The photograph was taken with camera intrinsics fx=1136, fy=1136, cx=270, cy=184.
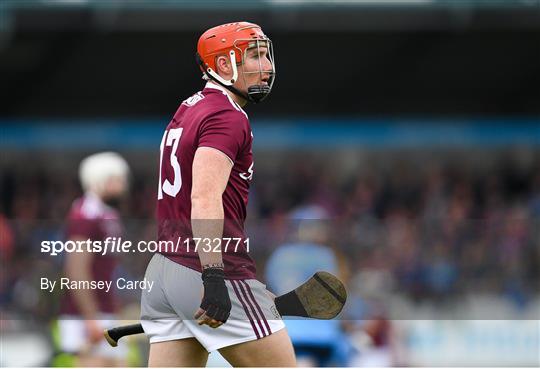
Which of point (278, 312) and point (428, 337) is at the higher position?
point (278, 312)

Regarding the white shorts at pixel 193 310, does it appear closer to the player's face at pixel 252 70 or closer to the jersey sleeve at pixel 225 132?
the jersey sleeve at pixel 225 132

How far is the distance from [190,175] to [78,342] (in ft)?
9.35

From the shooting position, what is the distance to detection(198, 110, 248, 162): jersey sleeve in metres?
3.55

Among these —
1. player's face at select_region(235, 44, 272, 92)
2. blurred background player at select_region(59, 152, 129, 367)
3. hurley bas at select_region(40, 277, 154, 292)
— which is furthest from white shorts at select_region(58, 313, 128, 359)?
player's face at select_region(235, 44, 272, 92)

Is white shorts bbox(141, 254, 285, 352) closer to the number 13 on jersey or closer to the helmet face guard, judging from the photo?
the number 13 on jersey

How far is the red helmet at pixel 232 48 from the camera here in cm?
385

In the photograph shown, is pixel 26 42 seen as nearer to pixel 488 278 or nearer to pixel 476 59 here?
pixel 476 59

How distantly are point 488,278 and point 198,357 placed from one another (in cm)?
482

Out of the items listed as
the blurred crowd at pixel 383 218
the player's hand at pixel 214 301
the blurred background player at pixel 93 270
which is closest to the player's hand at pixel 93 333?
the blurred background player at pixel 93 270

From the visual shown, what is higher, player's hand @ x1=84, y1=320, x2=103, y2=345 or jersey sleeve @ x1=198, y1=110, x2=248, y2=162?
jersey sleeve @ x1=198, y1=110, x2=248, y2=162

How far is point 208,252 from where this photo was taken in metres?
3.54

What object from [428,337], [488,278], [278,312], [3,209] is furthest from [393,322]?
[3,209]

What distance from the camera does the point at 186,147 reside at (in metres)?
3.66

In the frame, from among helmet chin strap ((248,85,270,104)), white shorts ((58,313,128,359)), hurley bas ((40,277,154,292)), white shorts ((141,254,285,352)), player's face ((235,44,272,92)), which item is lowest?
white shorts ((58,313,128,359))
